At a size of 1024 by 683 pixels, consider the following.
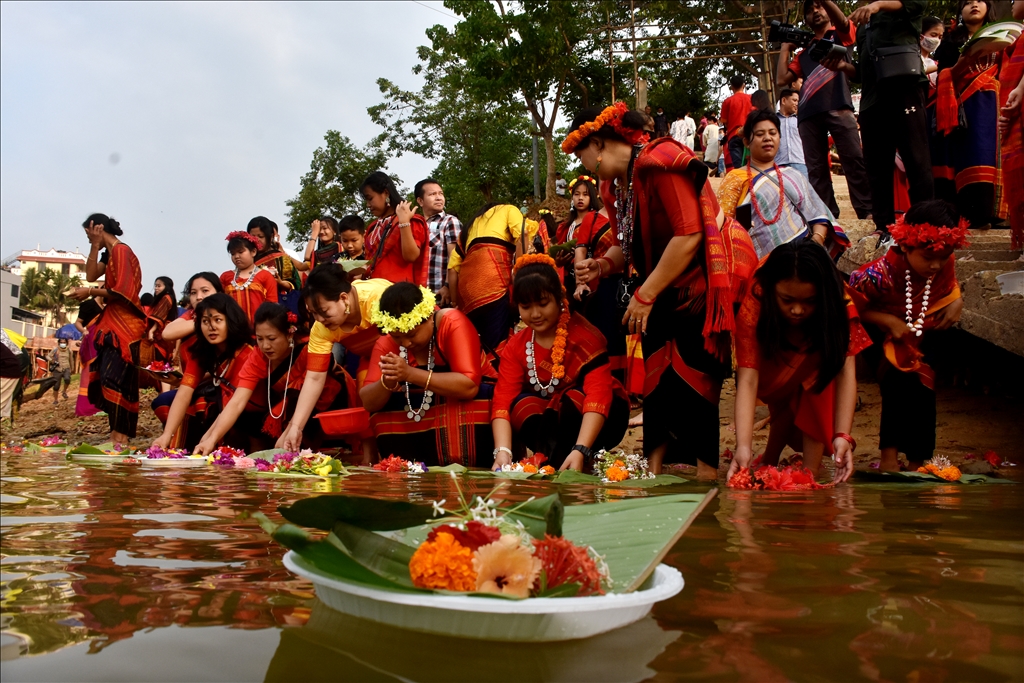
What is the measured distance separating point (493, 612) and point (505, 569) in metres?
0.08

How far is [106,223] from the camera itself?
7266 millimetres

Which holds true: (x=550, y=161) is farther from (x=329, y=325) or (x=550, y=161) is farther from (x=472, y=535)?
(x=472, y=535)

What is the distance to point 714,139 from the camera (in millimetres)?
14742

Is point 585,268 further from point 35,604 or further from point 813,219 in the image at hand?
point 35,604

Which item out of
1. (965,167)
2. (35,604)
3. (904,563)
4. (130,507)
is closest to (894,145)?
(965,167)

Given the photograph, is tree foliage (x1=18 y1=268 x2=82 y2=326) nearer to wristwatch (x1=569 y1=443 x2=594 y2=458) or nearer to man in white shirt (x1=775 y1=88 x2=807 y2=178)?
man in white shirt (x1=775 y1=88 x2=807 y2=178)

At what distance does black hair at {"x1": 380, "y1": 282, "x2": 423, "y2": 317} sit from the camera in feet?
15.6

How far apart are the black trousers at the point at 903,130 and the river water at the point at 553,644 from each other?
3814 millimetres

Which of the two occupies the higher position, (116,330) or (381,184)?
(381,184)

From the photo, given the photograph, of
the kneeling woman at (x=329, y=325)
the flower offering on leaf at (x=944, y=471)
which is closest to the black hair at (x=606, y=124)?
the kneeling woman at (x=329, y=325)

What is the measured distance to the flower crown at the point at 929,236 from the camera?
13.1ft

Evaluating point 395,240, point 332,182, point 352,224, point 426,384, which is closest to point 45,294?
point 332,182

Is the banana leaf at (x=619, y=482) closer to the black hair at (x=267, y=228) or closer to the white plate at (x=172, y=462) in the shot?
the white plate at (x=172, y=462)

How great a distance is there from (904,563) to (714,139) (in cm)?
1368
